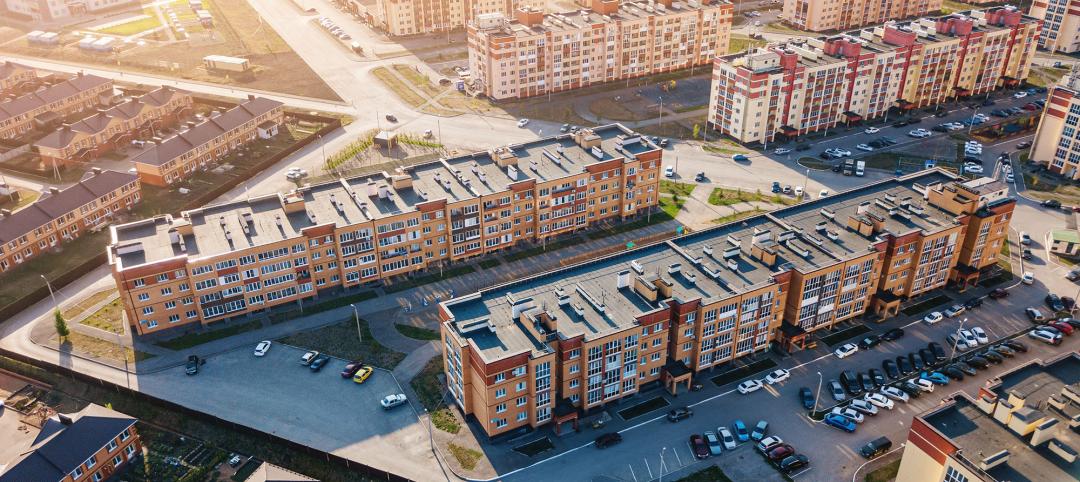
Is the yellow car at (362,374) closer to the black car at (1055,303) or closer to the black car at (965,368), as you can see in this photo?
the black car at (965,368)

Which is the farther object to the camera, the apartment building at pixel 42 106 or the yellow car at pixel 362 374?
the apartment building at pixel 42 106

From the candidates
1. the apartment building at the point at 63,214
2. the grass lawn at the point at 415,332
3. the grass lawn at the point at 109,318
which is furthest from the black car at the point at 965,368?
the apartment building at the point at 63,214

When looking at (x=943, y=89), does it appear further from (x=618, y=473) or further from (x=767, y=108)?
(x=618, y=473)

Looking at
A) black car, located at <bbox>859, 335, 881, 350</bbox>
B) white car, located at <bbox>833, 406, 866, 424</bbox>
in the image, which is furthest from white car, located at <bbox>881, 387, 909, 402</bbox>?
black car, located at <bbox>859, 335, 881, 350</bbox>

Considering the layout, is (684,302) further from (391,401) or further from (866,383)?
(391,401)

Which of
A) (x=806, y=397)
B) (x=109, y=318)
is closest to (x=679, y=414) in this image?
(x=806, y=397)
